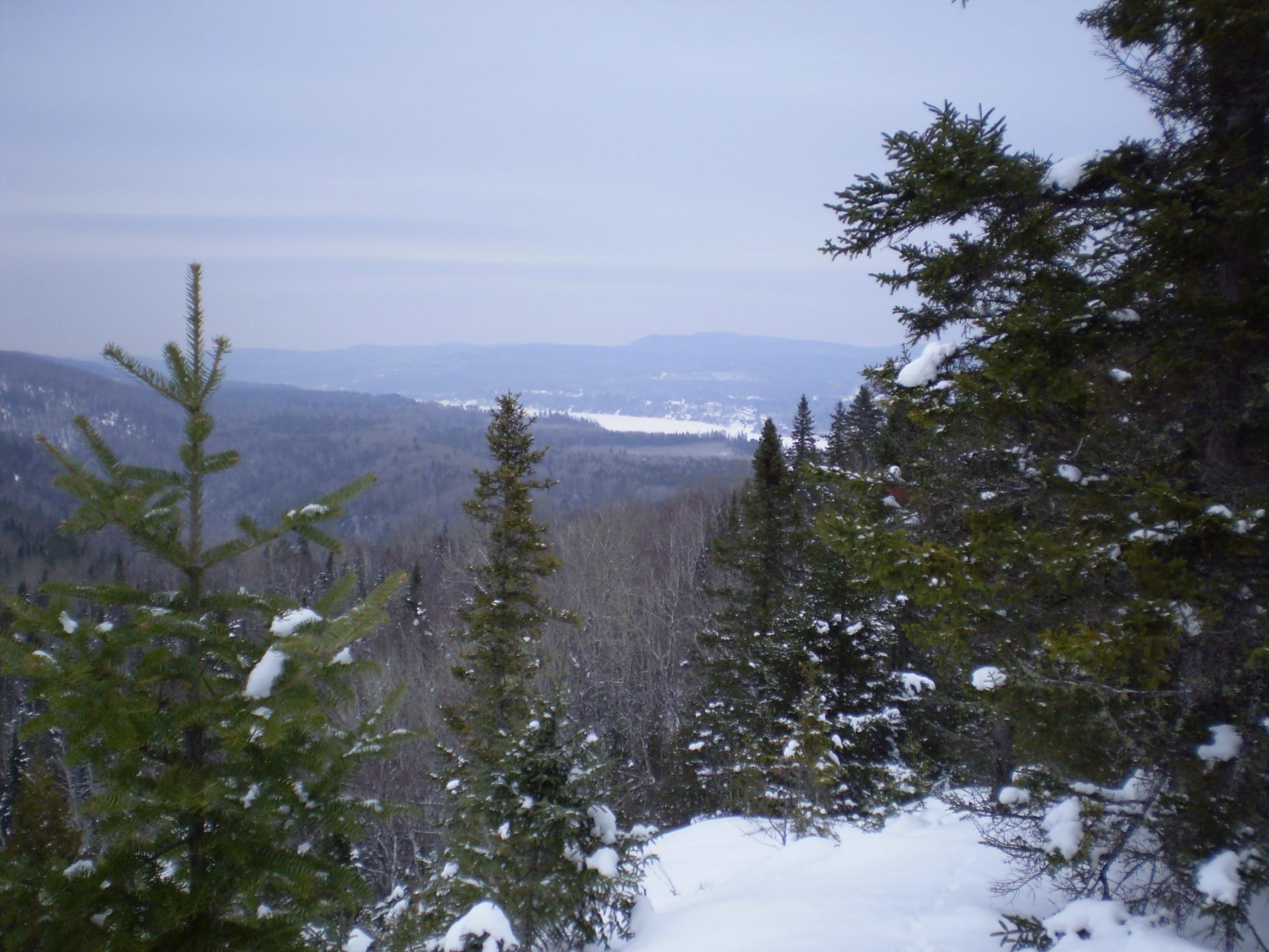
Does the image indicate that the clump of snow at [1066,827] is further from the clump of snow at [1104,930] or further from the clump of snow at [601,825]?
the clump of snow at [601,825]

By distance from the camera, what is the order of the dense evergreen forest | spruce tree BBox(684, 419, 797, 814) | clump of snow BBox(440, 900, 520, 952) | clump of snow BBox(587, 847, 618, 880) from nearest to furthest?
the dense evergreen forest
clump of snow BBox(440, 900, 520, 952)
clump of snow BBox(587, 847, 618, 880)
spruce tree BBox(684, 419, 797, 814)

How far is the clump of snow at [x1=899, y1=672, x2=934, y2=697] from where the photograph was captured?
44.1 ft

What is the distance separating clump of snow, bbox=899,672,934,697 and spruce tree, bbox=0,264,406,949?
1251 centimetres

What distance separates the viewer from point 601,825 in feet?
20.0

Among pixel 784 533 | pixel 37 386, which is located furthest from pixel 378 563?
pixel 37 386

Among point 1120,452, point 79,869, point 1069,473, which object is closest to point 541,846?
point 79,869

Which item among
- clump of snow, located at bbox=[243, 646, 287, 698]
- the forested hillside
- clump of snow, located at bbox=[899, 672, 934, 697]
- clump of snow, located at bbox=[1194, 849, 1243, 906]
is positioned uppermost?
clump of snow, located at bbox=[243, 646, 287, 698]

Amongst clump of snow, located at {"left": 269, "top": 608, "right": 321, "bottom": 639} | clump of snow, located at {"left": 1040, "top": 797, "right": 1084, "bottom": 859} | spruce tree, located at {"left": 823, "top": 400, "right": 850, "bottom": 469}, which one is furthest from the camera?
spruce tree, located at {"left": 823, "top": 400, "right": 850, "bottom": 469}

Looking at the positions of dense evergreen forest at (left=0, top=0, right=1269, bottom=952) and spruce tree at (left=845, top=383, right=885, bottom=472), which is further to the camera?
spruce tree at (left=845, top=383, right=885, bottom=472)

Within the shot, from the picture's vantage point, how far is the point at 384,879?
22266mm

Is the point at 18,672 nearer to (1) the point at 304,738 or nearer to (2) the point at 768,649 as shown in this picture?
(1) the point at 304,738

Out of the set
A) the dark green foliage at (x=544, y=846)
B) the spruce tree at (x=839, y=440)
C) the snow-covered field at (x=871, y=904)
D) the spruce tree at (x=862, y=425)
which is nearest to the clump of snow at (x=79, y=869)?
the dark green foliage at (x=544, y=846)

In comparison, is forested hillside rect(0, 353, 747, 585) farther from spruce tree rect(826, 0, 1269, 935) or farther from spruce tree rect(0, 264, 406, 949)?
spruce tree rect(0, 264, 406, 949)

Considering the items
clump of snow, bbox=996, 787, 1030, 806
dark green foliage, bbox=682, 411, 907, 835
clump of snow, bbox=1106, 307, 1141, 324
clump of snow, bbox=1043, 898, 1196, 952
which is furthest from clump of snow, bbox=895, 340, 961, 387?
clump of snow, bbox=1043, 898, 1196, 952
